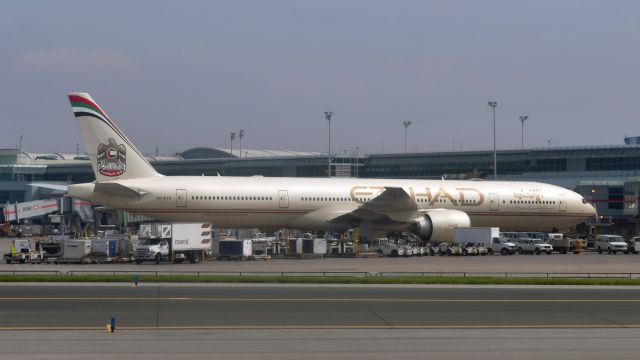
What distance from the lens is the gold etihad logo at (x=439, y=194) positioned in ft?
194

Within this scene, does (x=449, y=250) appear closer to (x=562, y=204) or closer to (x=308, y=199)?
(x=308, y=199)

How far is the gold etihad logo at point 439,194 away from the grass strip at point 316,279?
22206mm

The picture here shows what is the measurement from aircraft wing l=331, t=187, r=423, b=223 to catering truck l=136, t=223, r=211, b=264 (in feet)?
39.8

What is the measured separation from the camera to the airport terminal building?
82.1 m

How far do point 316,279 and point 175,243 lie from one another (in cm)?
1371

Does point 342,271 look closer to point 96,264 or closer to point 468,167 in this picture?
point 96,264

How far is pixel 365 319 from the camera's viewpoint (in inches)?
926

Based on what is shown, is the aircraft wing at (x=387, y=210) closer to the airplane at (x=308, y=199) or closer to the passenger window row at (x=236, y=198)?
the airplane at (x=308, y=199)

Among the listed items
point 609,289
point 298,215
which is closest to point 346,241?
point 298,215

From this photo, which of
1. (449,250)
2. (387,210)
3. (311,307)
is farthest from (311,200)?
(311,307)

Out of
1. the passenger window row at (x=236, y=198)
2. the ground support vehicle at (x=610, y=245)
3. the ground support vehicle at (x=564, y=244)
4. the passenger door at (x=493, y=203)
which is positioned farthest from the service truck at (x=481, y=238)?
the passenger window row at (x=236, y=198)

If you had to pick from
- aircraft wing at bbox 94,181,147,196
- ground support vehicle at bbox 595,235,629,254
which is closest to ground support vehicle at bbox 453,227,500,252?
ground support vehicle at bbox 595,235,629,254

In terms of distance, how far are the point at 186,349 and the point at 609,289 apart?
20897 mm

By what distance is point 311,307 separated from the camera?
85.6 feet
